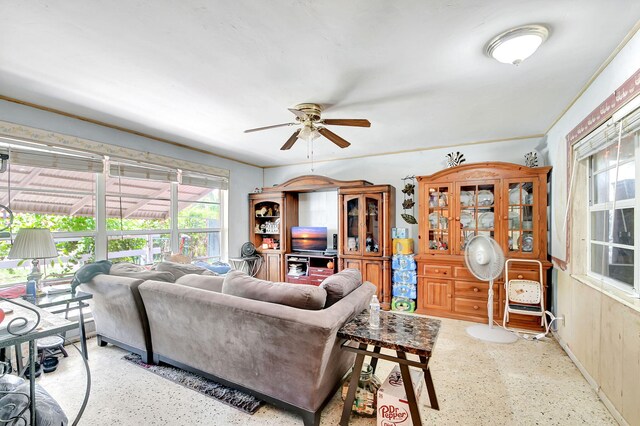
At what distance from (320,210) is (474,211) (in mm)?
2518

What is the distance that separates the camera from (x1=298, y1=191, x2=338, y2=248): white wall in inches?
198

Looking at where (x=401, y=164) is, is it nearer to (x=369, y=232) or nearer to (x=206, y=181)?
(x=369, y=232)

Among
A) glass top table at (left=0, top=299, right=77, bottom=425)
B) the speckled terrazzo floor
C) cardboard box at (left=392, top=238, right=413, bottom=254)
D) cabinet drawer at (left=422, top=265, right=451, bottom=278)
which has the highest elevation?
cardboard box at (left=392, top=238, right=413, bottom=254)

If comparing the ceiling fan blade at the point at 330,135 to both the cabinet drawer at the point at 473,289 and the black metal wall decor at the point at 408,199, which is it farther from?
the cabinet drawer at the point at 473,289

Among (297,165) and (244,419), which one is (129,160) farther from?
(244,419)

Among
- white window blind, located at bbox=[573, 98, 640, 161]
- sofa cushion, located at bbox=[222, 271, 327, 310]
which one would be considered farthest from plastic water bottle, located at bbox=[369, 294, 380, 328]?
white window blind, located at bbox=[573, 98, 640, 161]

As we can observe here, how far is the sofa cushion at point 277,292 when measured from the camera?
1782 millimetres

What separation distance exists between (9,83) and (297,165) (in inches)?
151

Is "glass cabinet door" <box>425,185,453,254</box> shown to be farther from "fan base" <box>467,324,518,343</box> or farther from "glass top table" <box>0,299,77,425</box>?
"glass top table" <box>0,299,77,425</box>

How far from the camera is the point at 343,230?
177 inches

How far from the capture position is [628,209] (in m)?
1.90

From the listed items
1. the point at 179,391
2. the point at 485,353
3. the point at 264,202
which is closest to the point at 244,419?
the point at 179,391

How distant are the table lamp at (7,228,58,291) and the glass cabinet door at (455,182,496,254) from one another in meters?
4.38

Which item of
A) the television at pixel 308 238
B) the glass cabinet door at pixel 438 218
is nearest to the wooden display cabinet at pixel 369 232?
the television at pixel 308 238
